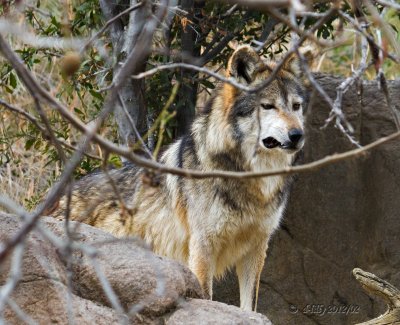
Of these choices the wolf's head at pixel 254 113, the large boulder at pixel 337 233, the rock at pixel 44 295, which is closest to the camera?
the rock at pixel 44 295

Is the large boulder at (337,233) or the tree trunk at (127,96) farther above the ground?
the tree trunk at (127,96)

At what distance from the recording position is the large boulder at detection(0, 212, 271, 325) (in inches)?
161

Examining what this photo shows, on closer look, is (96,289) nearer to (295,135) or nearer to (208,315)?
(208,315)

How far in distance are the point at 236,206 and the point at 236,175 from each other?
12.9ft

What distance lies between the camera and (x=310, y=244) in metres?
7.63

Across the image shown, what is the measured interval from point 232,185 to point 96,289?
2086 mm

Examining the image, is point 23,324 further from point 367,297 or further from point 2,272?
point 367,297

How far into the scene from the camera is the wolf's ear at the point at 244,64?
5.98m

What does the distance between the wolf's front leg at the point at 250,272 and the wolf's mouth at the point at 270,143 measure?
87cm

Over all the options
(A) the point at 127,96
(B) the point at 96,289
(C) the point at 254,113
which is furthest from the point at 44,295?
(A) the point at 127,96

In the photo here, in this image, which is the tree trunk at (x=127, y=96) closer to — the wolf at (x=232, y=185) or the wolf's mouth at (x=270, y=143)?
the wolf at (x=232, y=185)

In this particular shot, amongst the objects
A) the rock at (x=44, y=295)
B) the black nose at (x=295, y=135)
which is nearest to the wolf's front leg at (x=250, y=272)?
the black nose at (x=295, y=135)

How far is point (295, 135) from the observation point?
571cm

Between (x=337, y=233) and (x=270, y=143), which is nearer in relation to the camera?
(x=270, y=143)
